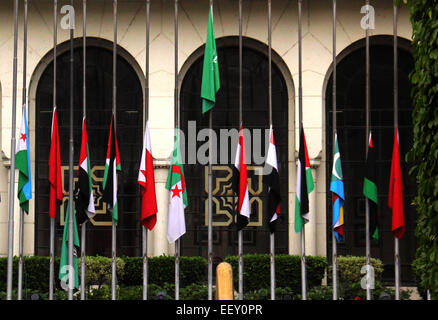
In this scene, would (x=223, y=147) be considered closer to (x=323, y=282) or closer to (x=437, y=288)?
(x=323, y=282)

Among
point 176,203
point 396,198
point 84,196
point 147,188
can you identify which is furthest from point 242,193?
point 84,196

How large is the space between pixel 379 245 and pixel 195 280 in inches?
226

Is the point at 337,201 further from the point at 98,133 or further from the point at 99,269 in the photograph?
the point at 98,133

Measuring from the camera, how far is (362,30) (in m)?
24.1

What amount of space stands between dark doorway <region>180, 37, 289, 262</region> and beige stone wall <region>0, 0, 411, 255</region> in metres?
0.38

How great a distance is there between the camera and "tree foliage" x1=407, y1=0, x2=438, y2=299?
13391 millimetres

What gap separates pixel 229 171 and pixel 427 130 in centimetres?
1086

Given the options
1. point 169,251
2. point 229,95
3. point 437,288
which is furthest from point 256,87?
point 437,288

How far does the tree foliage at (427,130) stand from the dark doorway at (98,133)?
1184cm

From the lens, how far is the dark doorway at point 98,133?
24.1 meters

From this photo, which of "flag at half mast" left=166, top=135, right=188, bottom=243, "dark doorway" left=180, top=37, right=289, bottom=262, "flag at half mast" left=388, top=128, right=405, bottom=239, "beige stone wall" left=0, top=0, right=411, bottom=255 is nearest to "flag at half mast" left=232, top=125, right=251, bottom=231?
"flag at half mast" left=166, top=135, right=188, bottom=243

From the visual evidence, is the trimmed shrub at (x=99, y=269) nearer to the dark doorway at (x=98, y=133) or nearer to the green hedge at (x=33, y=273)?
the green hedge at (x=33, y=273)

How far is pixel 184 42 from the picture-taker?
24219 millimetres
